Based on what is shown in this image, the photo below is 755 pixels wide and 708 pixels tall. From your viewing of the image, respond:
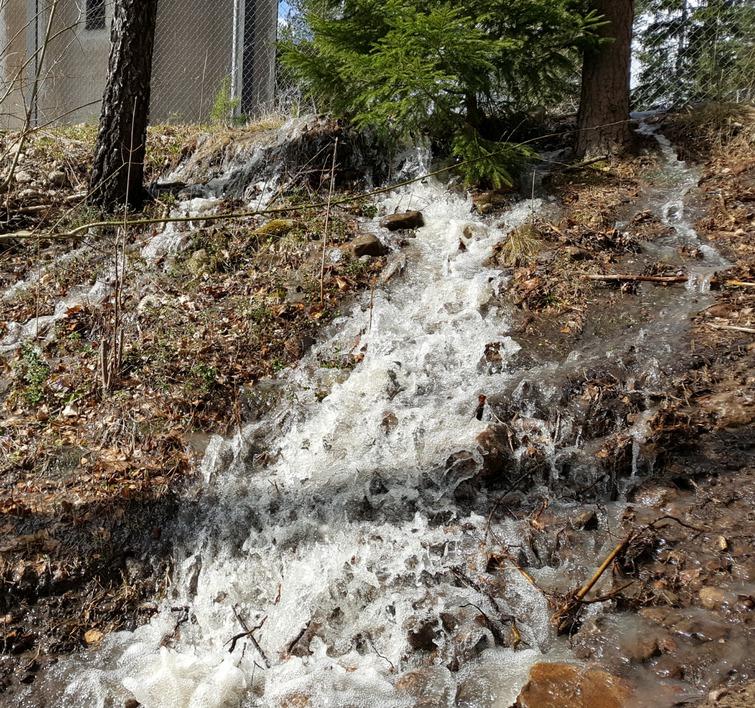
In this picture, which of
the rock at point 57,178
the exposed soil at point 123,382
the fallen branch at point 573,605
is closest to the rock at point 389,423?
the exposed soil at point 123,382

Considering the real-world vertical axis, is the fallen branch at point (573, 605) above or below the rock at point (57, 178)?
below

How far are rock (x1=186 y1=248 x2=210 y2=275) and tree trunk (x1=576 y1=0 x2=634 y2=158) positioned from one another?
4734mm

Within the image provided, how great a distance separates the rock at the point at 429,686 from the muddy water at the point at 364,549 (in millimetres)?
11

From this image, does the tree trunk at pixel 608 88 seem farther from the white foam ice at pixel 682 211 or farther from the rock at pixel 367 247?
the rock at pixel 367 247

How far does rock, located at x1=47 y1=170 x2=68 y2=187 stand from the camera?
8.22 meters

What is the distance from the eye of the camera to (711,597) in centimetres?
313

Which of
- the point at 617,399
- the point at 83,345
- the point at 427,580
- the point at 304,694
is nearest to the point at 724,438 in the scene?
the point at 617,399

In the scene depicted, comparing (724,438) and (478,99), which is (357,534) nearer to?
(724,438)

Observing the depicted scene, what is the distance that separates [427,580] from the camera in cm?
370

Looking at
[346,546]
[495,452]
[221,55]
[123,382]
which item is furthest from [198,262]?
[221,55]

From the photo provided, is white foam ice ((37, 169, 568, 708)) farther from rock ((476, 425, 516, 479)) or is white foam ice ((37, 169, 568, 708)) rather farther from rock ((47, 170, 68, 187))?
rock ((47, 170, 68, 187))

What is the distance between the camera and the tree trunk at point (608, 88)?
7246 mm

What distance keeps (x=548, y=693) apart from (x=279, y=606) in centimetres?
170

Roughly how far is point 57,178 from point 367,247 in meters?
4.55
